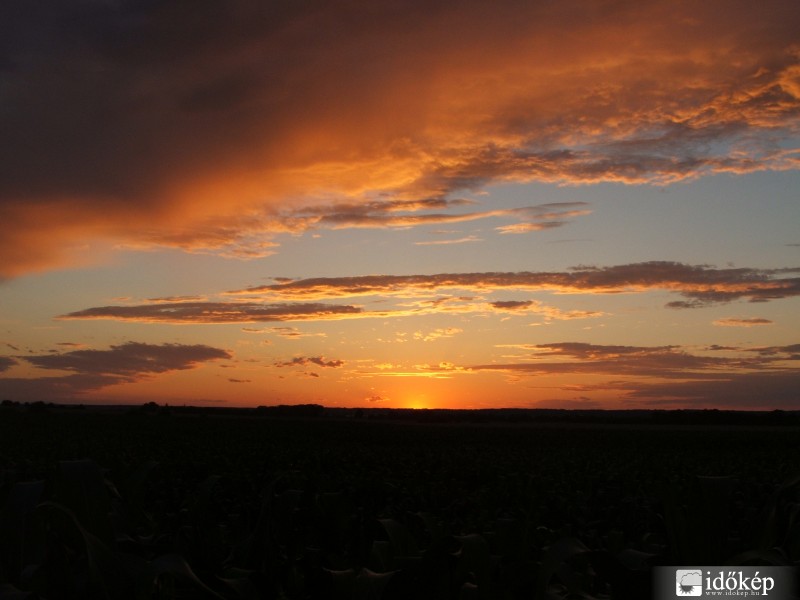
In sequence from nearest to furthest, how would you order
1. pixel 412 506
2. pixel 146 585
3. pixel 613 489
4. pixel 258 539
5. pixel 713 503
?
pixel 146 585
pixel 713 503
pixel 258 539
pixel 412 506
pixel 613 489

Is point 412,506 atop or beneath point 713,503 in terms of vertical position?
beneath

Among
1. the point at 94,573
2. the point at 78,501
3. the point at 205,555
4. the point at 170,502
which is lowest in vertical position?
the point at 170,502

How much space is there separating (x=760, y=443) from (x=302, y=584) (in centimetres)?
5540

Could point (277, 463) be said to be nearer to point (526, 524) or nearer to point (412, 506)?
point (412, 506)

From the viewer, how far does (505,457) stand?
89.1 feet

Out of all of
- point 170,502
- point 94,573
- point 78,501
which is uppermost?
point 78,501

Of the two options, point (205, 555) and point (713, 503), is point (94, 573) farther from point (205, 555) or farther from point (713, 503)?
point (713, 503)

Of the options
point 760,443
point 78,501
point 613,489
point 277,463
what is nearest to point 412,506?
point 613,489

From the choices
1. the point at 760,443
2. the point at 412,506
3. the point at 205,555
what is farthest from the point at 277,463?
the point at 760,443

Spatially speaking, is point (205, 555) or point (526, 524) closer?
point (526, 524)

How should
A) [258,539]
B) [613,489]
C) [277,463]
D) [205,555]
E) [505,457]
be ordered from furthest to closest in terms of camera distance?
1. [505,457]
2. [277,463]
3. [613,489]
4. [205,555]
5. [258,539]

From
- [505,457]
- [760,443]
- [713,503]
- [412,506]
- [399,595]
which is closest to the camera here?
[399,595]

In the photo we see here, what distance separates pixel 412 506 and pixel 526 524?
449 inches

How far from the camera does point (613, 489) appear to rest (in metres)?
17.6
